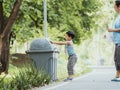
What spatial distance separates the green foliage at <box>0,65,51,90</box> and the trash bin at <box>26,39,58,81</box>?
2.10 ft

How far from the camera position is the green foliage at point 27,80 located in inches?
413

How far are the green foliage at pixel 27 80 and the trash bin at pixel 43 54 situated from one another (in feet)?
2.10

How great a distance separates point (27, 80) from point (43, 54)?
2485 millimetres

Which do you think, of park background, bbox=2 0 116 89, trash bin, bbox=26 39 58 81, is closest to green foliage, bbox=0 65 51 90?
trash bin, bbox=26 39 58 81

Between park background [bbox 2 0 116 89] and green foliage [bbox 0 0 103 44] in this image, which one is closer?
park background [bbox 2 0 116 89]

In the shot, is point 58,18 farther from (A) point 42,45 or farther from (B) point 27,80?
(B) point 27,80

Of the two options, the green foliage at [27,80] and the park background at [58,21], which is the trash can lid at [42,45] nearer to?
the green foliage at [27,80]

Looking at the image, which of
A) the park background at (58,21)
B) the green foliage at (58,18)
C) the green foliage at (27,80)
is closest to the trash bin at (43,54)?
the green foliage at (27,80)

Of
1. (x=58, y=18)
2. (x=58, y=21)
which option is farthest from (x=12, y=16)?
(x=58, y=21)

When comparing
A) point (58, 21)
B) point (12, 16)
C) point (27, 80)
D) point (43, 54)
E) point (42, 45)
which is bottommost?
point (27, 80)

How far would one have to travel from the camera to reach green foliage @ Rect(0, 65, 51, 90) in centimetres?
1048

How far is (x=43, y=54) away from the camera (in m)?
14.4

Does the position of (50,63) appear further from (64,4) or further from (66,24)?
(66,24)

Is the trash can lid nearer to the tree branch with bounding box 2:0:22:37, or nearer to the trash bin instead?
the trash bin
